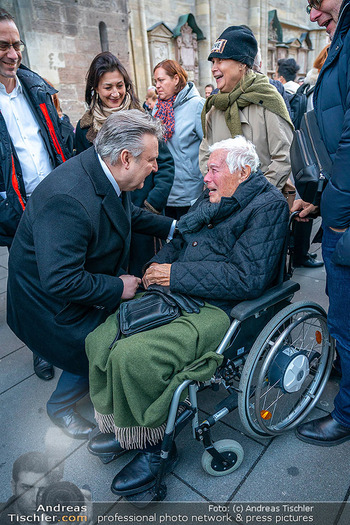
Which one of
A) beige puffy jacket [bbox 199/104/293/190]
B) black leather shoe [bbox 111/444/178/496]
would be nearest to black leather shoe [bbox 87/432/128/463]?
black leather shoe [bbox 111/444/178/496]

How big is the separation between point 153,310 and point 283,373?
688 mm

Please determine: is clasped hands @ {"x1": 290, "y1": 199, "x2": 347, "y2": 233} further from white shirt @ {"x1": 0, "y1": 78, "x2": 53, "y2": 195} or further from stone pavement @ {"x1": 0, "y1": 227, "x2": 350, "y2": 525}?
white shirt @ {"x1": 0, "y1": 78, "x2": 53, "y2": 195}

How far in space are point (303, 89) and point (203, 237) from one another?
2.98 m

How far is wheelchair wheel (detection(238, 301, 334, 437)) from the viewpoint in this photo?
161cm

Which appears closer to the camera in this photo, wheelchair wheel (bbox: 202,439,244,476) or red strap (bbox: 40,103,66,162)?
wheelchair wheel (bbox: 202,439,244,476)

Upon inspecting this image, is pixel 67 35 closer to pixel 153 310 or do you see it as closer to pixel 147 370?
pixel 153 310

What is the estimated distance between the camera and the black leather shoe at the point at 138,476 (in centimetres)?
160

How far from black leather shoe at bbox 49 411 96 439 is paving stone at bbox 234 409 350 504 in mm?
850

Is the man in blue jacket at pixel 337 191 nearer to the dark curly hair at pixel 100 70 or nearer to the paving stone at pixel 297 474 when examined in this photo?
the paving stone at pixel 297 474

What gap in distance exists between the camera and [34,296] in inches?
72.4

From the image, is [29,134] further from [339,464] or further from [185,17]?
[185,17]

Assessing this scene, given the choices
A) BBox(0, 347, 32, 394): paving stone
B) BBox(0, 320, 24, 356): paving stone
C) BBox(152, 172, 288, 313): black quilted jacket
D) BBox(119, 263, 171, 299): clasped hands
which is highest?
BBox(152, 172, 288, 313): black quilted jacket

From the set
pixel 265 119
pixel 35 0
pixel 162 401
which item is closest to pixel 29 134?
pixel 265 119

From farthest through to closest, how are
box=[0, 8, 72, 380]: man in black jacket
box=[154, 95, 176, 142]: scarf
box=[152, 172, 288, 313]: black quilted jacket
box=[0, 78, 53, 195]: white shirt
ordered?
box=[154, 95, 176, 142]: scarf, box=[0, 78, 53, 195]: white shirt, box=[0, 8, 72, 380]: man in black jacket, box=[152, 172, 288, 313]: black quilted jacket
